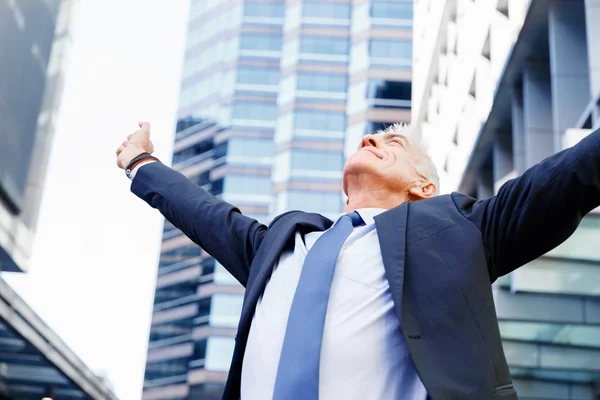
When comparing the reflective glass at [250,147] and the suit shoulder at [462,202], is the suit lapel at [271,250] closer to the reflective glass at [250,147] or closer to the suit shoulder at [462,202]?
the suit shoulder at [462,202]

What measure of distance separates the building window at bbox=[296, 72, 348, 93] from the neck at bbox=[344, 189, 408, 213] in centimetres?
7021

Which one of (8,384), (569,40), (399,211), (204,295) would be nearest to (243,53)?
(204,295)

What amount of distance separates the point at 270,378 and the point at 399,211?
1.85 feet

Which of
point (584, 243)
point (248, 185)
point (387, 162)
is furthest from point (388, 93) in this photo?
point (387, 162)

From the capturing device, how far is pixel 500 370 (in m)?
2.23

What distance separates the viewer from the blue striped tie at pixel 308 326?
2.24 m

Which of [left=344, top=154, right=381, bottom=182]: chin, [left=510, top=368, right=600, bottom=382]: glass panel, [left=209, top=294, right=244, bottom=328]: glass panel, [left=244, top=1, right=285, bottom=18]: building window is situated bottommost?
[left=344, top=154, right=381, bottom=182]: chin

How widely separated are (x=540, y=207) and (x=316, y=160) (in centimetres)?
6695

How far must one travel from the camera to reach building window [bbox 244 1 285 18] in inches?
3056

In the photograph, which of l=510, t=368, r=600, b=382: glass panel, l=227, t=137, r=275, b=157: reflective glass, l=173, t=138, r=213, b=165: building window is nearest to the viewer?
l=510, t=368, r=600, b=382: glass panel

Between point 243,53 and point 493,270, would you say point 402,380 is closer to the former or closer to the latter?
point 493,270

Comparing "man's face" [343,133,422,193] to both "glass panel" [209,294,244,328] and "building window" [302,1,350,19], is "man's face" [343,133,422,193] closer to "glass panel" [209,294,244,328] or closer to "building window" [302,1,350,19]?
"glass panel" [209,294,244,328]

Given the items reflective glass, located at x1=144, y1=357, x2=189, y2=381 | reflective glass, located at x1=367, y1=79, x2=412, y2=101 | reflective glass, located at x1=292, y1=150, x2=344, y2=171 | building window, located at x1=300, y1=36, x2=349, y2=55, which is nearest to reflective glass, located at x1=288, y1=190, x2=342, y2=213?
reflective glass, located at x1=292, y1=150, x2=344, y2=171

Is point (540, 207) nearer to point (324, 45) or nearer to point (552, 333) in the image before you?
point (552, 333)
